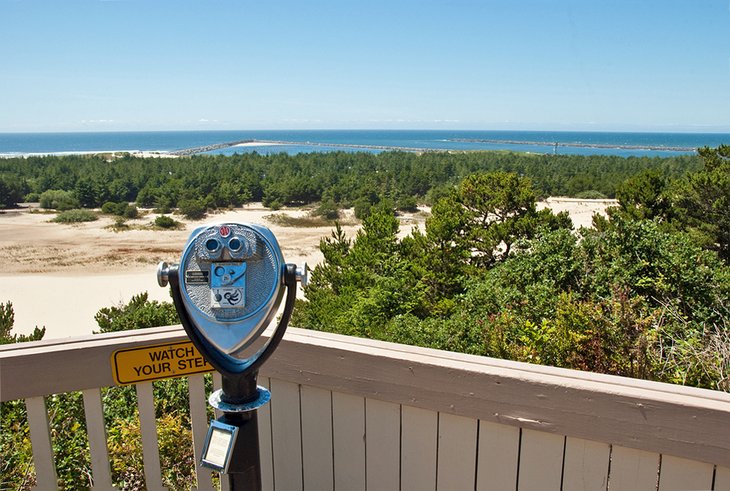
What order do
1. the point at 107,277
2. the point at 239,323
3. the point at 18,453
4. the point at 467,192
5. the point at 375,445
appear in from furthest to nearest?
1. the point at 107,277
2. the point at 467,192
3. the point at 18,453
4. the point at 375,445
5. the point at 239,323

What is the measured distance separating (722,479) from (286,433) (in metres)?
1.18

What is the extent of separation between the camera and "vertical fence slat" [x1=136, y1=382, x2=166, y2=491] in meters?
1.82

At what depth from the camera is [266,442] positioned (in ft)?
6.28

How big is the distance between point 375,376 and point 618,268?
28.2ft

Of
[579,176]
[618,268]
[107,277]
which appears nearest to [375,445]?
[618,268]

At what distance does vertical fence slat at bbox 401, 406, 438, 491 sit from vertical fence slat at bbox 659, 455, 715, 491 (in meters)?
0.58

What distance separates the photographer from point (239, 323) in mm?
1398

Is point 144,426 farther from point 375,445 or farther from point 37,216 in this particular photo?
point 37,216

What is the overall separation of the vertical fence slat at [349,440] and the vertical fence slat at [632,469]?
2.24 ft

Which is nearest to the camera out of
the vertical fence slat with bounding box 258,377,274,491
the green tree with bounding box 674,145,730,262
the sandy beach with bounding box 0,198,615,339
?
the vertical fence slat with bounding box 258,377,274,491

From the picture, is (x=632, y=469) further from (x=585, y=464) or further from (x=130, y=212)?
(x=130, y=212)

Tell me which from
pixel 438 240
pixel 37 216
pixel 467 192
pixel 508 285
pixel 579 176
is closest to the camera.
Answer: pixel 508 285

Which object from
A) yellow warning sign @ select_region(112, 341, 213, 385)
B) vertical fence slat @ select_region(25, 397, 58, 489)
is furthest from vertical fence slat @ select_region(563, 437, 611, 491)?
vertical fence slat @ select_region(25, 397, 58, 489)

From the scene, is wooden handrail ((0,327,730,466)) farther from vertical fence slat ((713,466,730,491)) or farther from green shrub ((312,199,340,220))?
green shrub ((312,199,340,220))
